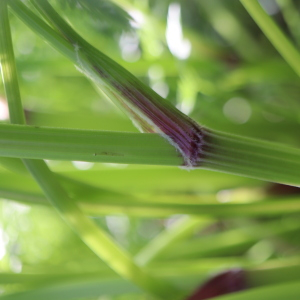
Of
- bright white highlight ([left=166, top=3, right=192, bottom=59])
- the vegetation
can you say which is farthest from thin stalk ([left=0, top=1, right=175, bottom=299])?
bright white highlight ([left=166, top=3, right=192, bottom=59])

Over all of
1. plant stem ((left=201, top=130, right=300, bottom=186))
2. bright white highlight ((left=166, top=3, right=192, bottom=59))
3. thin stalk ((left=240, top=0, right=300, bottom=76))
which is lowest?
plant stem ((left=201, top=130, right=300, bottom=186))

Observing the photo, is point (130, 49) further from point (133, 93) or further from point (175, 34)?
point (133, 93)

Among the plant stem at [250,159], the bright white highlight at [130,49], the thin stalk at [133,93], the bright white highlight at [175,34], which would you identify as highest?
the bright white highlight at [130,49]

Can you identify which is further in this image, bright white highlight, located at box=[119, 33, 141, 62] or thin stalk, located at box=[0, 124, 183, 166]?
bright white highlight, located at box=[119, 33, 141, 62]

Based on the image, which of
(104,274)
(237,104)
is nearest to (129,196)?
(104,274)

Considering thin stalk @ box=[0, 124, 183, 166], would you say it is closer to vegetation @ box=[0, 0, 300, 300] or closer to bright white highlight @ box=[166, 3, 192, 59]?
vegetation @ box=[0, 0, 300, 300]

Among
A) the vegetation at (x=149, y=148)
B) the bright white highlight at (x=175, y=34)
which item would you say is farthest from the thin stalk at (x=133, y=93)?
the bright white highlight at (x=175, y=34)

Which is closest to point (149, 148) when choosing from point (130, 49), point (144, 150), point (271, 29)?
point (144, 150)

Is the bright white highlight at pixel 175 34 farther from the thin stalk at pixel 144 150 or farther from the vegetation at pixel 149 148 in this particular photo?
the thin stalk at pixel 144 150
